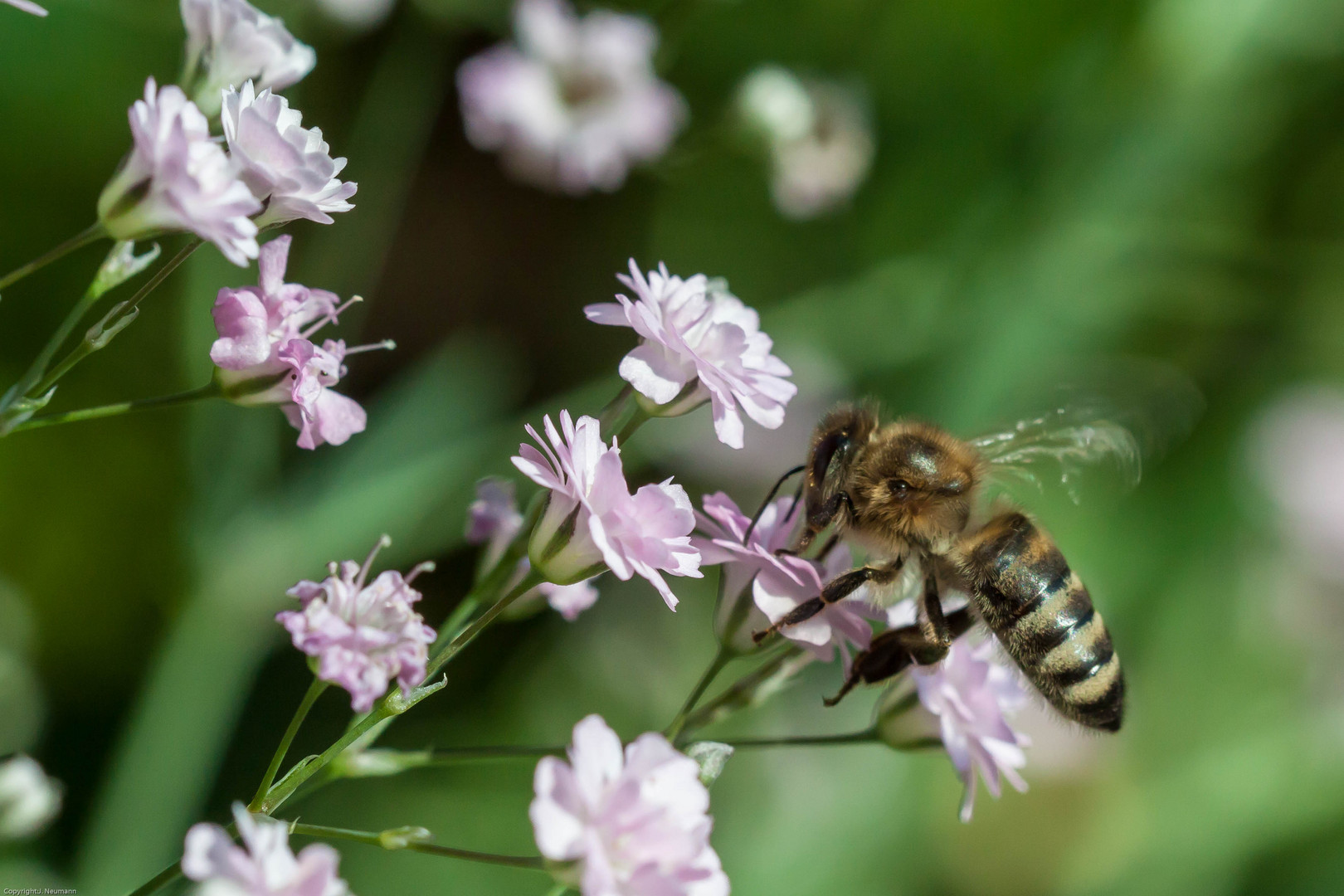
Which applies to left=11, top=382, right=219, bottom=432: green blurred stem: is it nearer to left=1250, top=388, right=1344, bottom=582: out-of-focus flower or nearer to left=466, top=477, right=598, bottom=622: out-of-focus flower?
left=466, top=477, right=598, bottom=622: out-of-focus flower

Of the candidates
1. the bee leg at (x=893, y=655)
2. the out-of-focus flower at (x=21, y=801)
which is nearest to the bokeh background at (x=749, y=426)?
the out-of-focus flower at (x=21, y=801)

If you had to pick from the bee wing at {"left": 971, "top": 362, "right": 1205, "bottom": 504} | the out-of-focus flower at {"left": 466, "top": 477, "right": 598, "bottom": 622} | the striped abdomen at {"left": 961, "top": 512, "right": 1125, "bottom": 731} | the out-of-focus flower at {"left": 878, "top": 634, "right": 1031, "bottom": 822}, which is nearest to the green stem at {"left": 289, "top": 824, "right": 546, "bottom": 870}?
the out-of-focus flower at {"left": 466, "top": 477, "right": 598, "bottom": 622}

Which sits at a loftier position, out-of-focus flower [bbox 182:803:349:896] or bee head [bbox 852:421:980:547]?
out-of-focus flower [bbox 182:803:349:896]

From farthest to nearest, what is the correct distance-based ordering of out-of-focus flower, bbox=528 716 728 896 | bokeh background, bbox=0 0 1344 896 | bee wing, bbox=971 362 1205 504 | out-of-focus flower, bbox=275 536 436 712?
bokeh background, bbox=0 0 1344 896 → bee wing, bbox=971 362 1205 504 → out-of-focus flower, bbox=275 536 436 712 → out-of-focus flower, bbox=528 716 728 896

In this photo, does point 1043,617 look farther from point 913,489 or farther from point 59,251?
point 59,251

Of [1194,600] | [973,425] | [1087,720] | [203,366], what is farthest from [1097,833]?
[203,366]

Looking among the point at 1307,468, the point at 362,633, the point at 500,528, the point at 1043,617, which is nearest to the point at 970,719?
→ the point at 1043,617
